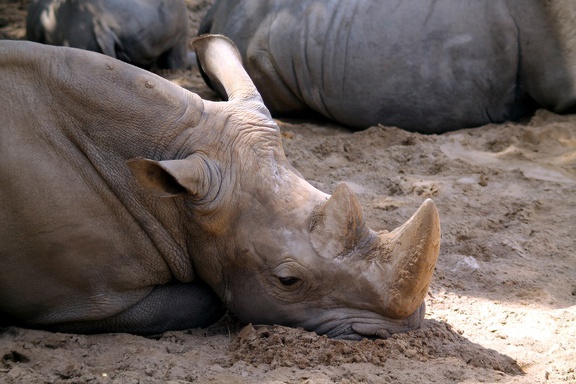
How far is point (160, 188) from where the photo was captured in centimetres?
367

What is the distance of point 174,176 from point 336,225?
0.70m

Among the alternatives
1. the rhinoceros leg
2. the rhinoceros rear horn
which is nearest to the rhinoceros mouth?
the rhinoceros leg

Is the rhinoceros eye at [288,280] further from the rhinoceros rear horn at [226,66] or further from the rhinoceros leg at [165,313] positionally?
the rhinoceros rear horn at [226,66]

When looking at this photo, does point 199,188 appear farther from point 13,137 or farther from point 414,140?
point 414,140

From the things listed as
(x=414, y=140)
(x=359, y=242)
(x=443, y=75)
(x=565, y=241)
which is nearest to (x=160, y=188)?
(x=359, y=242)

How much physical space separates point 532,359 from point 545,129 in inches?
126

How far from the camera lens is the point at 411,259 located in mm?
3662

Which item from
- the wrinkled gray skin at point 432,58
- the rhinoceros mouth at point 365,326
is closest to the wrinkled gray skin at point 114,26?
the wrinkled gray skin at point 432,58

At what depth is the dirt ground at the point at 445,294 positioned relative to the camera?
11.5ft

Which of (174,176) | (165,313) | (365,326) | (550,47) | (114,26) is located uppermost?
(174,176)

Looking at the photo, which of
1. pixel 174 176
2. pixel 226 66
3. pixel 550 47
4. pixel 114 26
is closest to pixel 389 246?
pixel 174 176

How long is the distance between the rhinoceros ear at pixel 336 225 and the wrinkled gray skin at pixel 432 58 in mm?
3222

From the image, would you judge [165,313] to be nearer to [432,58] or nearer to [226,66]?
[226,66]

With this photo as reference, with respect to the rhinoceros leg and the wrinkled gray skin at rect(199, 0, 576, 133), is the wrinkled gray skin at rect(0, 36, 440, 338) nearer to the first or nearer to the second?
the rhinoceros leg
